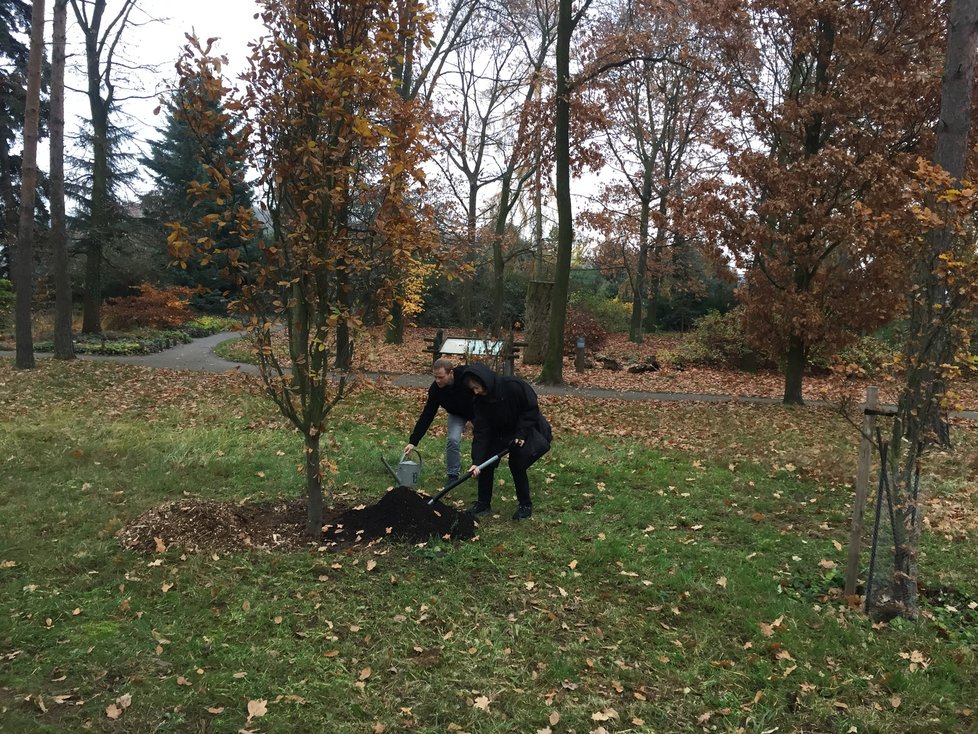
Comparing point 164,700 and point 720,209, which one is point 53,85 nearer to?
point 720,209

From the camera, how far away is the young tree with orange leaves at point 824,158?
33.2 ft

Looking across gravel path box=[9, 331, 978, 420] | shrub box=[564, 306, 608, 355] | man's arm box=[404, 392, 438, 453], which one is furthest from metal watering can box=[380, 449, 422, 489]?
shrub box=[564, 306, 608, 355]

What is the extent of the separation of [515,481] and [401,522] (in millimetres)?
1056

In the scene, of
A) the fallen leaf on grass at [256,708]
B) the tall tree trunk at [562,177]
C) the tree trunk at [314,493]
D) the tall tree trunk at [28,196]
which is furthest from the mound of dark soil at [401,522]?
the tall tree trunk at [28,196]

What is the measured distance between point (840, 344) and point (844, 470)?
470 cm

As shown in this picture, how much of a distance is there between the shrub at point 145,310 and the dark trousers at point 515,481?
18.5 meters

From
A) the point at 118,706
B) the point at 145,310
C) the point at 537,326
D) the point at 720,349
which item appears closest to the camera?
the point at 118,706

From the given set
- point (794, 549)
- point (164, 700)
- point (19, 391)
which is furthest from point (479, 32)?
point (164, 700)

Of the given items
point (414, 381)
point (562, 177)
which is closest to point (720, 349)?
point (562, 177)

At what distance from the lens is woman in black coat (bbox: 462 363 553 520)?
18.1ft

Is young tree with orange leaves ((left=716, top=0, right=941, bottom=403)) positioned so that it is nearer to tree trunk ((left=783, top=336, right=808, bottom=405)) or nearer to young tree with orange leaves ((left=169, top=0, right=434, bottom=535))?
tree trunk ((left=783, top=336, right=808, bottom=405))

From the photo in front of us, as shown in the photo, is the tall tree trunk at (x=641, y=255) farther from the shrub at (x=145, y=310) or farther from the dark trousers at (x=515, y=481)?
the dark trousers at (x=515, y=481)

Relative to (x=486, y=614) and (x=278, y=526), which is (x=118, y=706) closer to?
(x=486, y=614)

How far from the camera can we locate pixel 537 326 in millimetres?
17766
